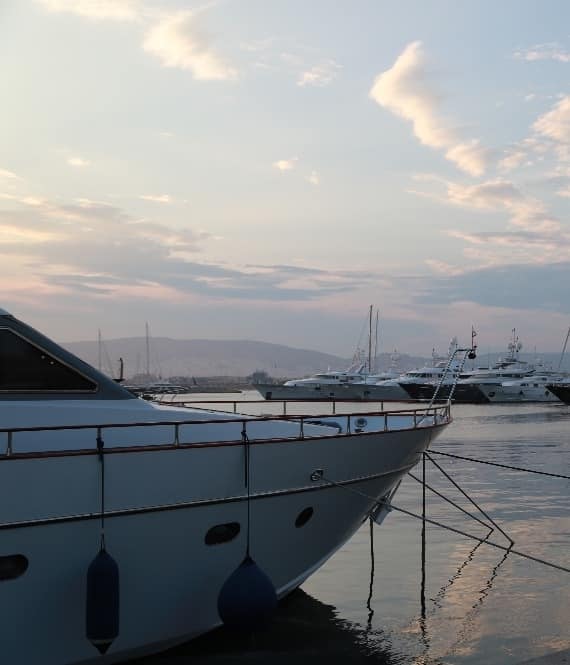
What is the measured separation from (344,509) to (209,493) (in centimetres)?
229

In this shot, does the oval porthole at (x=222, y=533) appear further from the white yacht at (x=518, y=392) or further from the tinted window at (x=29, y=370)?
the white yacht at (x=518, y=392)

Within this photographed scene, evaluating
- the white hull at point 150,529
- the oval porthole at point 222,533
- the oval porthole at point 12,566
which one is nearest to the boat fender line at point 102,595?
the white hull at point 150,529

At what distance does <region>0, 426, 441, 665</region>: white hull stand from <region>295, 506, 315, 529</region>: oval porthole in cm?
6

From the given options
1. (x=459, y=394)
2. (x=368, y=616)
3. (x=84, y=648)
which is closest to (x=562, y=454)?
(x=368, y=616)

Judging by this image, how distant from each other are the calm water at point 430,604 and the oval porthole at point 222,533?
47.9 inches

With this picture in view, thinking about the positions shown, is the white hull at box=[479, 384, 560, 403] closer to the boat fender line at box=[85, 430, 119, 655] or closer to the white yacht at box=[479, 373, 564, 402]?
the white yacht at box=[479, 373, 564, 402]

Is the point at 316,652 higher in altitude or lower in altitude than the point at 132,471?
lower

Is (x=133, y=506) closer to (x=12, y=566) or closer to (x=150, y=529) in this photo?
(x=150, y=529)

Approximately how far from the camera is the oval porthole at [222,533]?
308 inches

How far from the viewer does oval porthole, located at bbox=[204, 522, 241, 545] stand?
7812 millimetres

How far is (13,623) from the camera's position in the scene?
6895mm

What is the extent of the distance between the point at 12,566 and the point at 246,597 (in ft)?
7.23

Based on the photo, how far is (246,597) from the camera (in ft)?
25.3

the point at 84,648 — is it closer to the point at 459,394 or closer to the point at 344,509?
Result: the point at 344,509
